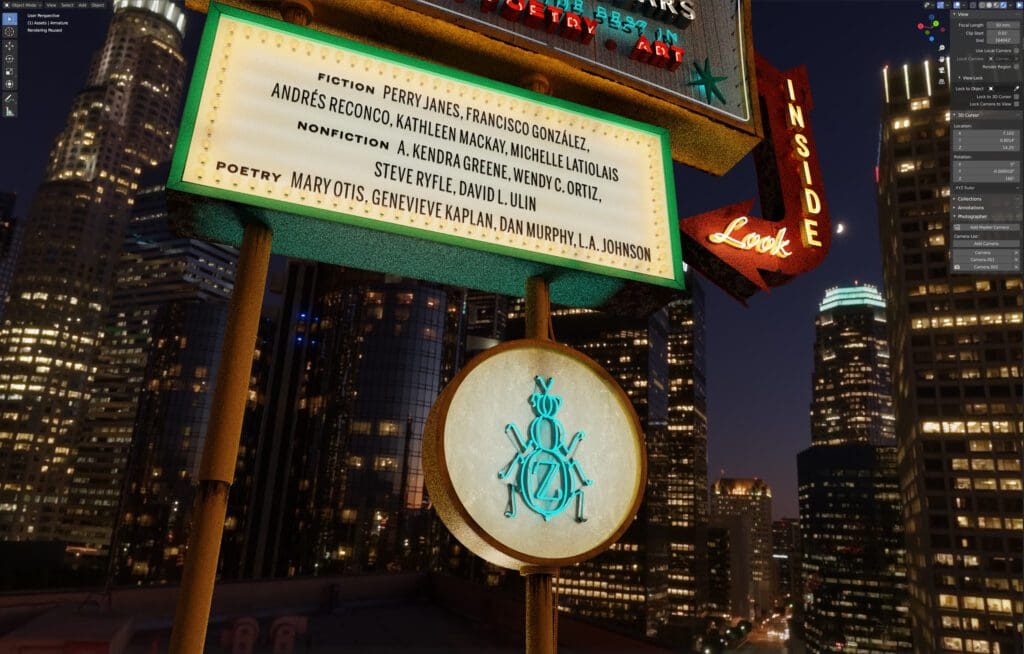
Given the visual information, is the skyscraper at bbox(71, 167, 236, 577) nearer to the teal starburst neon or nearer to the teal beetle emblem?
the teal starburst neon

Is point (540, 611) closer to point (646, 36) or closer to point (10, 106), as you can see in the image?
point (646, 36)

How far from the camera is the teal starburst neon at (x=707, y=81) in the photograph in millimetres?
5918

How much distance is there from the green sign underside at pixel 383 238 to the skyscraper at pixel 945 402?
361ft

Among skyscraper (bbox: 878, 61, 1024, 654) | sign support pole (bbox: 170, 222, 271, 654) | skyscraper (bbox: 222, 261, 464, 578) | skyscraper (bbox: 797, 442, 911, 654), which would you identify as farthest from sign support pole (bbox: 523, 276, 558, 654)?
skyscraper (bbox: 797, 442, 911, 654)

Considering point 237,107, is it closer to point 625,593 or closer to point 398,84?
point 398,84

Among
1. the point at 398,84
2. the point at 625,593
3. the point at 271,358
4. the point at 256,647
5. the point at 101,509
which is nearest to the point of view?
the point at 398,84

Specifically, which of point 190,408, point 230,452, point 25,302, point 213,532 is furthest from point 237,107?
point 25,302

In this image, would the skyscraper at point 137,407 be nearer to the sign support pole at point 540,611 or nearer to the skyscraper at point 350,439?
the skyscraper at point 350,439

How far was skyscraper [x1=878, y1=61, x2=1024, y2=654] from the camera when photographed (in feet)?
307

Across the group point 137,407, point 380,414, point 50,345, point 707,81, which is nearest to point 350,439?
point 380,414

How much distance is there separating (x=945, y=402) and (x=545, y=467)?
4913 inches

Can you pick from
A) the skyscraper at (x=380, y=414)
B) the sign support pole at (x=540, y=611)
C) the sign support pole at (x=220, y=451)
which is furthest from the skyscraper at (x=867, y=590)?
the sign support pole at (x=220, y=451)

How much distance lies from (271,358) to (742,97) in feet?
444

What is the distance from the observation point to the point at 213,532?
3.81m
